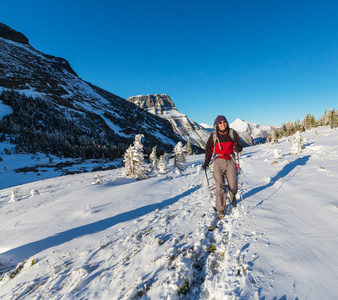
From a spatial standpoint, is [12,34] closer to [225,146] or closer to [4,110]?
[4,110]

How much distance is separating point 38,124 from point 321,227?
66497mm

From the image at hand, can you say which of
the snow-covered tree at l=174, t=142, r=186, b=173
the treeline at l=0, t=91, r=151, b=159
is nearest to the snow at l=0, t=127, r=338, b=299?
the snow-covered tree at l=174, t=142, r=186, b=173

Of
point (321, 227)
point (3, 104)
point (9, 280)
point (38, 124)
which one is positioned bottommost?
point (9, 280)

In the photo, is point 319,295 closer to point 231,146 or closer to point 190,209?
point 231,146

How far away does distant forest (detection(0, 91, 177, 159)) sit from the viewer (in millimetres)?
39625

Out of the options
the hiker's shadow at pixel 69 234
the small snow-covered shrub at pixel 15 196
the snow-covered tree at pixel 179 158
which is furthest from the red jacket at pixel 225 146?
the snow-covered tree at pixel 179 158

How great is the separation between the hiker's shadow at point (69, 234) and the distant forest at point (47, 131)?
4005 cm

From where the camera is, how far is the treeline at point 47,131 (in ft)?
130

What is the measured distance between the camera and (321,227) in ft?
11.1

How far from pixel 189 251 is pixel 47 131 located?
60.2 metres

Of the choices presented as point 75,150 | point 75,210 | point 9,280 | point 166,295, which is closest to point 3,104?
point 75,150

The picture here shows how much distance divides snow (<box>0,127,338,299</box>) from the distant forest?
Result: 4064 cm

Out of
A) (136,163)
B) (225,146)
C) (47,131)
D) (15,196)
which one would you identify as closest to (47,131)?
(47,131)

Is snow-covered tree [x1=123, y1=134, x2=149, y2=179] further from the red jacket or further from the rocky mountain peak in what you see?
the rocky mountain peak
